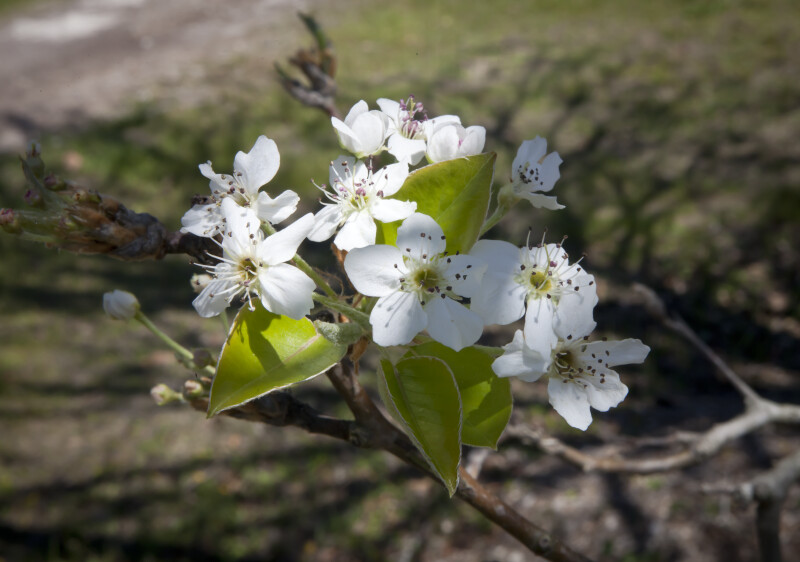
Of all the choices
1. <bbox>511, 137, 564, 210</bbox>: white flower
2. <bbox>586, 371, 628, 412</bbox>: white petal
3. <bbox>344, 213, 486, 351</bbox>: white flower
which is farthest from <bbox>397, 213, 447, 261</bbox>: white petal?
<bbox>586, 371, 628, 412</bbox>: white petal

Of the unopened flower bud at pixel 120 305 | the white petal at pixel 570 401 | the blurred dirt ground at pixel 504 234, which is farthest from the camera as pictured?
the blurred dirt ground at pixel 504 234

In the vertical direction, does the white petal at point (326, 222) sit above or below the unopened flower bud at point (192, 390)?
above

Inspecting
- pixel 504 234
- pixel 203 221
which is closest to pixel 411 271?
pixel 203 221

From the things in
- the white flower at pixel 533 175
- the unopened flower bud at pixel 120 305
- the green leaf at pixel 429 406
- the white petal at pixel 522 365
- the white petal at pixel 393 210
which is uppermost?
the white petal at pixel 393 210

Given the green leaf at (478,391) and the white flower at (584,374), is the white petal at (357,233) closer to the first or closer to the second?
the green leaf at (478,391)

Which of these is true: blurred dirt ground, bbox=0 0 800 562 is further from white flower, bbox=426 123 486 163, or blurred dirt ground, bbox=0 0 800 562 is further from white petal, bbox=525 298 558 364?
white flower, bbox=426 123 486 163

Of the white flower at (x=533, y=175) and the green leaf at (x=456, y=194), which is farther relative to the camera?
the white flower at (x=533, y=175)

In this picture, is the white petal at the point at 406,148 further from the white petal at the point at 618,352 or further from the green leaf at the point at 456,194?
the white petal at the point at 618,352

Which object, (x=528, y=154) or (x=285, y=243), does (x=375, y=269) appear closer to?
(x=285, y=243)

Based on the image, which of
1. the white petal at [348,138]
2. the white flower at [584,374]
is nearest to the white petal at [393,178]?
the white petal at [348,138]

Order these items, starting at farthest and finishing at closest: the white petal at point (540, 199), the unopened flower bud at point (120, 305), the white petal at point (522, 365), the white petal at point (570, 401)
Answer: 1. the unopened flower bud at point (120, 305)
2. the white petal at point (540, 199)
3. the white petal at point (570, 401)
4. the white petal at point (522, 365)
